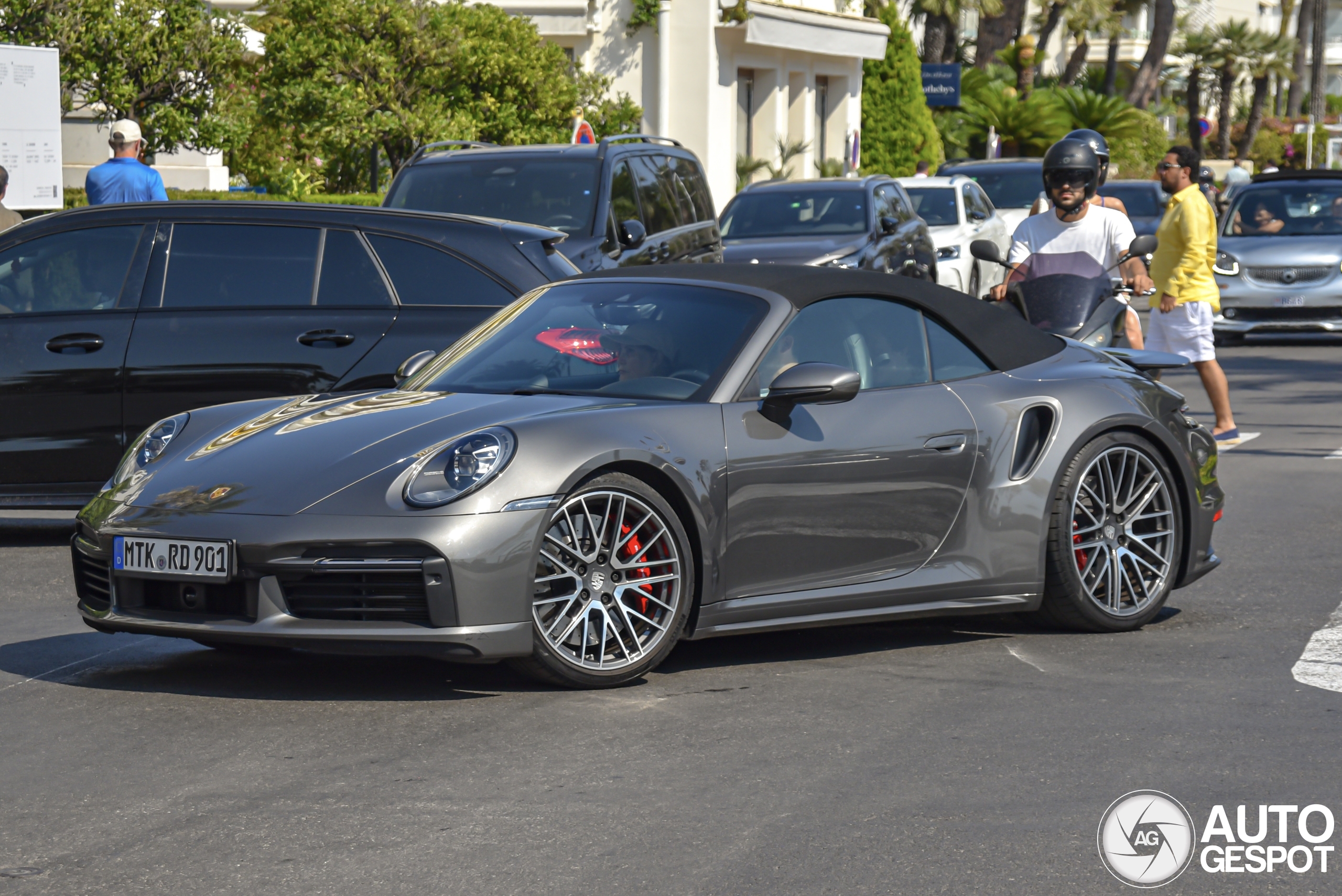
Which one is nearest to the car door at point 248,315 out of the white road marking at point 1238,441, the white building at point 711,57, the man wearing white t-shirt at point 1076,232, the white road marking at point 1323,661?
the man wearing white t-shirt at point 1076,232

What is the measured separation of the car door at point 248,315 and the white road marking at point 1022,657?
3.59m

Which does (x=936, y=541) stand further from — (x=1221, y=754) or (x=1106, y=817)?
(x=1106, y=817)

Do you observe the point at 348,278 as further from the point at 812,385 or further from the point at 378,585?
the point at 378,585

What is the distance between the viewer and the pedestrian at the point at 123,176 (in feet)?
43.3

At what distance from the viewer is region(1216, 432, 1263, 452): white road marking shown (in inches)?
501

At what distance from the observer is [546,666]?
5.76 m

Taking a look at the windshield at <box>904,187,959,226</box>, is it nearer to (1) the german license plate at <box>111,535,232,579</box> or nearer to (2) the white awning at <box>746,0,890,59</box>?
(2) the white awning at <box>746,0,890,59</box>

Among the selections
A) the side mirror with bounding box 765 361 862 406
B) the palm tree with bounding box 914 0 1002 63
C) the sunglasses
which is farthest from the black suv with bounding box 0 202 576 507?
the palm tree with bounding box 914 0 1002 63

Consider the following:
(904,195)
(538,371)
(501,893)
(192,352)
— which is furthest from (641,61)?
(501,893)

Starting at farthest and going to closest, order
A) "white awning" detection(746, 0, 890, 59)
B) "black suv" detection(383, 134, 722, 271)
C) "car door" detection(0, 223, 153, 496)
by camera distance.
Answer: "white awning" detection(746, 0, 890, 59), "black suv" detection(383, 134, 722, 271), "car door" detection(0, 223, 153, 496)

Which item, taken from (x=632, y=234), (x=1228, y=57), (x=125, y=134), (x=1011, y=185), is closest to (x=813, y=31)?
(x=1011, y=185)

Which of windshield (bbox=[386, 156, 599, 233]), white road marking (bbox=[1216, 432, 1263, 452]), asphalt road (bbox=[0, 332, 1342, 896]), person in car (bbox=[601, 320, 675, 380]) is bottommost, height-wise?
white road marking (bbox=[1216, 432, 1263, 452])

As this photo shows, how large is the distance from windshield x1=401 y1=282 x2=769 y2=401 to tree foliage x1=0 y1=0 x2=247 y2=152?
16.0 meters

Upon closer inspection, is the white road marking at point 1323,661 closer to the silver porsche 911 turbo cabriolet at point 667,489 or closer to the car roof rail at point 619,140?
the silver porsche 911 turbo cabriolet at point 667,489
